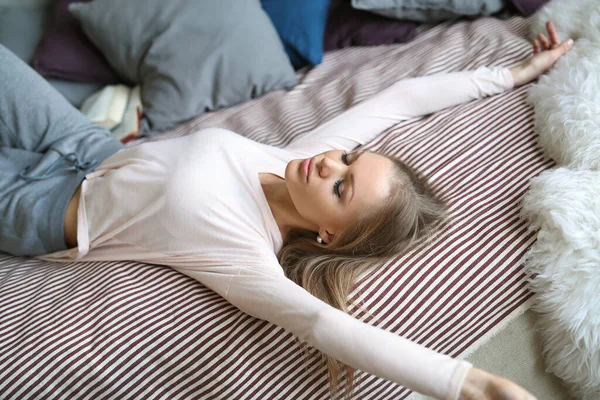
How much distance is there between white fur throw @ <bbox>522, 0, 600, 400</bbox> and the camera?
3.23ft

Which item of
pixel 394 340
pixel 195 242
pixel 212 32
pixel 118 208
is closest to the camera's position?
pixel 394 340

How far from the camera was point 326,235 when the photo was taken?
4.01ft

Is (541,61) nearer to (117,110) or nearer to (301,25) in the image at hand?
(301,25)

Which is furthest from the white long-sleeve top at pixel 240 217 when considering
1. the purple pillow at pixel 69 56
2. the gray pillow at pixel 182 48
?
the purple pillow at pixel 69 56

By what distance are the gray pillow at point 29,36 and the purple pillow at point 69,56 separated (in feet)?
0.10

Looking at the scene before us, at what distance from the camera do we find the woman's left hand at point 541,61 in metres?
1.45

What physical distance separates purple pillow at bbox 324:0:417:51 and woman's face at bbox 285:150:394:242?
3.10 feet

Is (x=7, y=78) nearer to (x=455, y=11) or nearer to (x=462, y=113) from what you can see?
(x=462, y=113)

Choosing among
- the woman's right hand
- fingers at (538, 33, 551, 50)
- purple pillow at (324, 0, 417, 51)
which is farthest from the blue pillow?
the woman's right hand

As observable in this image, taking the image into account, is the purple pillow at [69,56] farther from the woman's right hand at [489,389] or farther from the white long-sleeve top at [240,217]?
the woman's right hand at [489,389]

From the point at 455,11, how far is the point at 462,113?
640mm

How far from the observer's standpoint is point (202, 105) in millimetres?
1800

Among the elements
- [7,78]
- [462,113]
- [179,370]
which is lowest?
[179,370]

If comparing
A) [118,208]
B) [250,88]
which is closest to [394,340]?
[118,208]
